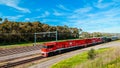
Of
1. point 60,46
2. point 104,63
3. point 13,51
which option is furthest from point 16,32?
point 104,63

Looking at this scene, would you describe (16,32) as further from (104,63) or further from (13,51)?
(104,63)

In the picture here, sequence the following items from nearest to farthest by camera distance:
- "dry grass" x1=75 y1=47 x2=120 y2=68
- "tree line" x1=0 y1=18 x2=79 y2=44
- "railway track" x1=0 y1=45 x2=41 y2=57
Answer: "dry grass" x1=75 y1=47 x2=120 y2=68 → "railway track" x1=0 y1=45 x2=41 y2=57 → "tree line" x1=0 y1=18 x2=79 y2=44

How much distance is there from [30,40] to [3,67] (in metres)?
47.1

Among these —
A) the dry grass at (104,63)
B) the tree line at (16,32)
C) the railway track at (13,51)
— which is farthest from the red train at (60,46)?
the tree line at (16,32)

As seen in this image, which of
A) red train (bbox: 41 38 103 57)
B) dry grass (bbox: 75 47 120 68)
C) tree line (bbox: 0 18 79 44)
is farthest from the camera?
tree line (bbox: 0 18 79 44)

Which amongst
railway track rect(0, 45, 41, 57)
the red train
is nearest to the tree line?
railway track rect(0, 45, 41, 57)

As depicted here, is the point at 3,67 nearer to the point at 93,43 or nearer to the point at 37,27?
the point at 93,43

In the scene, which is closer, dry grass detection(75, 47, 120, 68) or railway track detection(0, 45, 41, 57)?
dry grass detection(75, 47, 120, 68)

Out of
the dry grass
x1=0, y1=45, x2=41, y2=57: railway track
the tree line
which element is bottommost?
x1=0, y1=45, x2=41, y2=57: railway track

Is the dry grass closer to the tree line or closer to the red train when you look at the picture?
the red train

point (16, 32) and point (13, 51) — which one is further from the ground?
point (16, 32)

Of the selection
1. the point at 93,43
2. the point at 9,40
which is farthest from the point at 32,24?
the point at 93,43

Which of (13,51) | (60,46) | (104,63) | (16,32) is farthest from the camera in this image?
(16,32)

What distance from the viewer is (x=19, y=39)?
67.0 meters
